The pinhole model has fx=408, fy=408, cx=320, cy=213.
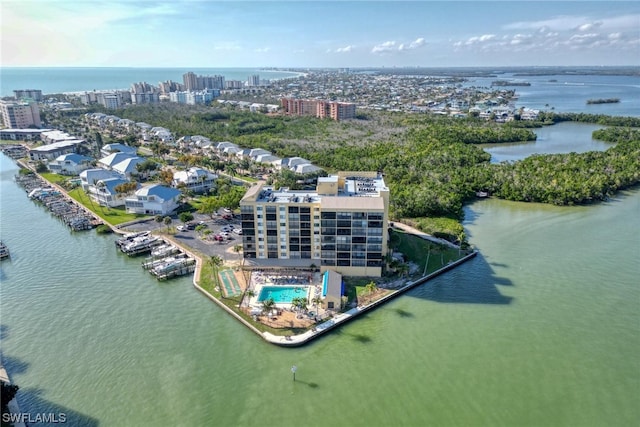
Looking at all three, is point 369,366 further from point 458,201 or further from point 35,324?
point 458,201

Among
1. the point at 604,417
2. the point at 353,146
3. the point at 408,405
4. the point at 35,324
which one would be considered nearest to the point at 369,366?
the point at 408,405

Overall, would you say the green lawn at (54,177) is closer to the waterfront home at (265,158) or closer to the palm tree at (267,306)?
the waterfront home at (265,158)

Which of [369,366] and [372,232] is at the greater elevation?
[372,232]

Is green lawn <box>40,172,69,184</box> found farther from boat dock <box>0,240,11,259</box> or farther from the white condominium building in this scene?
the white condominium building

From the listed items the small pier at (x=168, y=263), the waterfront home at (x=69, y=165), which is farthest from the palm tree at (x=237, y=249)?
the waterfront home at (x=69, y=165)

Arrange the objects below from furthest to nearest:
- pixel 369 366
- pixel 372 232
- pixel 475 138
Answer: pixel 475 138 → pixel 372 232 → pixel 369 366

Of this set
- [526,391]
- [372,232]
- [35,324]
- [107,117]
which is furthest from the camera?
[107,117]

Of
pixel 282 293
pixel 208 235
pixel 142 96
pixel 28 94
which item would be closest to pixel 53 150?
pixel 208 235
